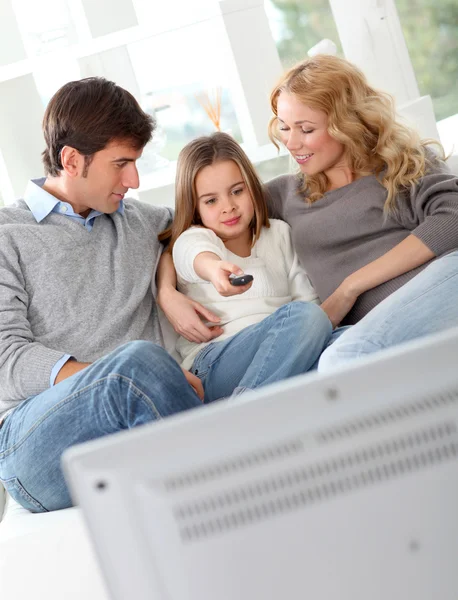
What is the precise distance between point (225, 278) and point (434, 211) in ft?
1.75

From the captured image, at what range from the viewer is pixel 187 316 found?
1825 millimetres

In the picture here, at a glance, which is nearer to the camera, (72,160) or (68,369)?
(68,369)

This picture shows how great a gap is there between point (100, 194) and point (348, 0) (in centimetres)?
122

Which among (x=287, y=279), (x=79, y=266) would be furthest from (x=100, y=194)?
(x=287, y=279)

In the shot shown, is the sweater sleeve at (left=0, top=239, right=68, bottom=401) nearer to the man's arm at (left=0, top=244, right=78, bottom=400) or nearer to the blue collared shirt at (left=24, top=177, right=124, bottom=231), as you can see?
the man's arm at (left=0, top=244, right=78, bottom=400)

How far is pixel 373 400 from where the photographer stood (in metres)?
0.56

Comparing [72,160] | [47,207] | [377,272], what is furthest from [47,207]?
[377,272]

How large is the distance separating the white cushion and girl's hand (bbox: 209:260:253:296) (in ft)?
1.77

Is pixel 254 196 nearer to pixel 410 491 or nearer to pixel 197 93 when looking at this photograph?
pixel 197 93

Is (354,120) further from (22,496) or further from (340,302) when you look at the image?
(22,496)

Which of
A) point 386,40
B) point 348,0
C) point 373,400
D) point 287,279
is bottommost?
point 287,279

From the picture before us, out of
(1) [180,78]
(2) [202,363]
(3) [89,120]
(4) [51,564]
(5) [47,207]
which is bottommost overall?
(4) [51,564]

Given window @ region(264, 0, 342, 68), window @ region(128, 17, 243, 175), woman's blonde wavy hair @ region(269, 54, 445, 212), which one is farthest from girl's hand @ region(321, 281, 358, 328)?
window @ region(264, 0, 342, 68)

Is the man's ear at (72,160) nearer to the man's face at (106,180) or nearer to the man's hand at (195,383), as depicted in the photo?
the man's face at (106,180)
